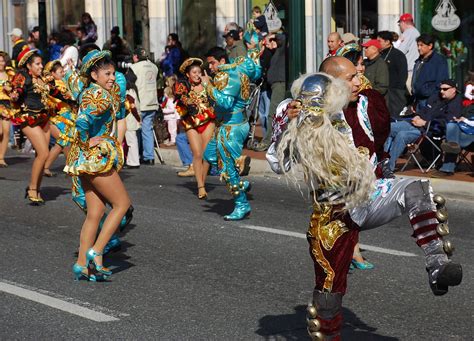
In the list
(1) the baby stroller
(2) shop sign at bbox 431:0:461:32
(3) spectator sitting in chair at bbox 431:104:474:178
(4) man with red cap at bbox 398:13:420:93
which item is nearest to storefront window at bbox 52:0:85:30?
(1) the baby stroller

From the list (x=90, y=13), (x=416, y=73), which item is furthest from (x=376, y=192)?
(x=90, y=13)

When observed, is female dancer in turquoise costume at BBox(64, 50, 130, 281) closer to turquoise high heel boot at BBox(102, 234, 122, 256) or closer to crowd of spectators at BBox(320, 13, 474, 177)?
turquoise high heel boot at BBox(102, 234, 122, 256)

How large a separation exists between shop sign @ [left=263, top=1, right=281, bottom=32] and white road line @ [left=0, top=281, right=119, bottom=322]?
1243cm

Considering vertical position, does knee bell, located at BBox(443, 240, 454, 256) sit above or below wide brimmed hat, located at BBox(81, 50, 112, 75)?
below

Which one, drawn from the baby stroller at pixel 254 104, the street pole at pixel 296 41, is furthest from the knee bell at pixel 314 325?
the street pole at pixel 296 41

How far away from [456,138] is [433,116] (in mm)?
621

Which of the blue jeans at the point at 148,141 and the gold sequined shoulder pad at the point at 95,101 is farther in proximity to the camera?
the blue jeans at the point at 148,141

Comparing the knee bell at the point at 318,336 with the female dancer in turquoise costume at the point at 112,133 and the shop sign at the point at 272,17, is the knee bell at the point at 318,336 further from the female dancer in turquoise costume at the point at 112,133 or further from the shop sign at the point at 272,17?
the shop sign at the point at 272,17

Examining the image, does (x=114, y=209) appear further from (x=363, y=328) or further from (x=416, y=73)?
(x=416, y=73)

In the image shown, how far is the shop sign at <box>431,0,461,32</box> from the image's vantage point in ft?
62.6

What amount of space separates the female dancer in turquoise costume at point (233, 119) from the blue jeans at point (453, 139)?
359 cm

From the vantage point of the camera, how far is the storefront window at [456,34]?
1902 centimetres

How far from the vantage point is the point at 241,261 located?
10336mm

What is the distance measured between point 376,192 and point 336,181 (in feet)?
0.87
